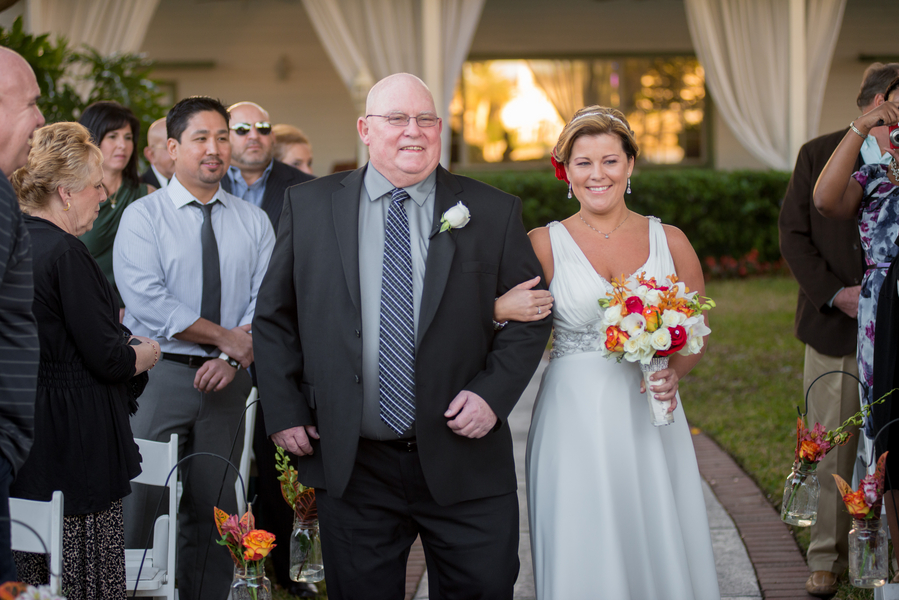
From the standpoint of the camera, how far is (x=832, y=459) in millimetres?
4293

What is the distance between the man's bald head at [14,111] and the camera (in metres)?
2.23

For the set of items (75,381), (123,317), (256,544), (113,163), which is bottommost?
(256,544)

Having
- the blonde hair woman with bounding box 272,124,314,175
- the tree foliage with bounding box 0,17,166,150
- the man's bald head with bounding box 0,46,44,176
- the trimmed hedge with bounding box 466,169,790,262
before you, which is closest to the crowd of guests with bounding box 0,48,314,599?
the man's bald head with bounding box 0,46,44,176

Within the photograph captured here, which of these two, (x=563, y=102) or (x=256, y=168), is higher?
(x=563, y=102)

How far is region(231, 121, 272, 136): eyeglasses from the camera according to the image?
5.16 meters

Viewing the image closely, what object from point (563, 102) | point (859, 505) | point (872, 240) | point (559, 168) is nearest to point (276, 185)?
point (559, 168)

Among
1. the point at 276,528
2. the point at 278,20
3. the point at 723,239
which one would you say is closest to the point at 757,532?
the point at 276,528

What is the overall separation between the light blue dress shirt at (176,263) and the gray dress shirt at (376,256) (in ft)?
3.80

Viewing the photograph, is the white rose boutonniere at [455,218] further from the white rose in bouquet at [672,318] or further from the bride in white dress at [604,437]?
the white rose in bouquet at [672,318]

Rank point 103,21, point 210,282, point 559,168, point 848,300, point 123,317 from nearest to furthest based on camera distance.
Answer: point 559,168 < point 210,282 < point 848,300 < point 123,317 < point 103,21

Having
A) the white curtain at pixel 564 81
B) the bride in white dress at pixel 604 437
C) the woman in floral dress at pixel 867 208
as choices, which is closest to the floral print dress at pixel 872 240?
the woman in floral dress at pixel 867 208

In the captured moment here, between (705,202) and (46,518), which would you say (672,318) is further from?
(705,202)

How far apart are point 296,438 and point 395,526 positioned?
0.49m

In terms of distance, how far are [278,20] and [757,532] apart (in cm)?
1244
